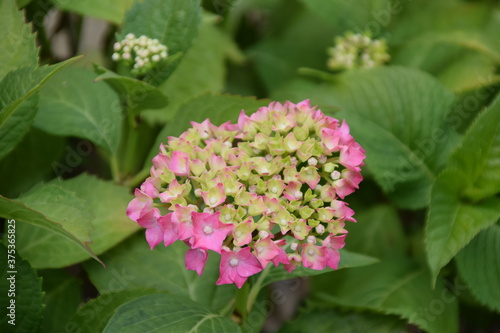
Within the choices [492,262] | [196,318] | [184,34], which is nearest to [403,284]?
[492,262]

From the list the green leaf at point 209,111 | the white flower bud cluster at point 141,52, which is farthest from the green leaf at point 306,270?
the white flower bud cluster at point 141,52

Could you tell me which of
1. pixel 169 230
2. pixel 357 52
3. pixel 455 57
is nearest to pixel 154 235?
pixel 169 230

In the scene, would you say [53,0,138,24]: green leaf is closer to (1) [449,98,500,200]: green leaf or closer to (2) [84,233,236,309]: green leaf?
(2) [84,233,236,309]: green leaf

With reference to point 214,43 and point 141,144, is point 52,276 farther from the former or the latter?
point 214,43

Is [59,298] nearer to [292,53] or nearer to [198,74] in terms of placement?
[198,74]

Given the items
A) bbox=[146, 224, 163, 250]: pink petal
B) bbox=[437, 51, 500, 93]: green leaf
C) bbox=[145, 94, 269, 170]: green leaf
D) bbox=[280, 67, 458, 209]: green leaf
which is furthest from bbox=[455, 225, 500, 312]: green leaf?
bbox=[146, 224, 163, 250]: pink petal
